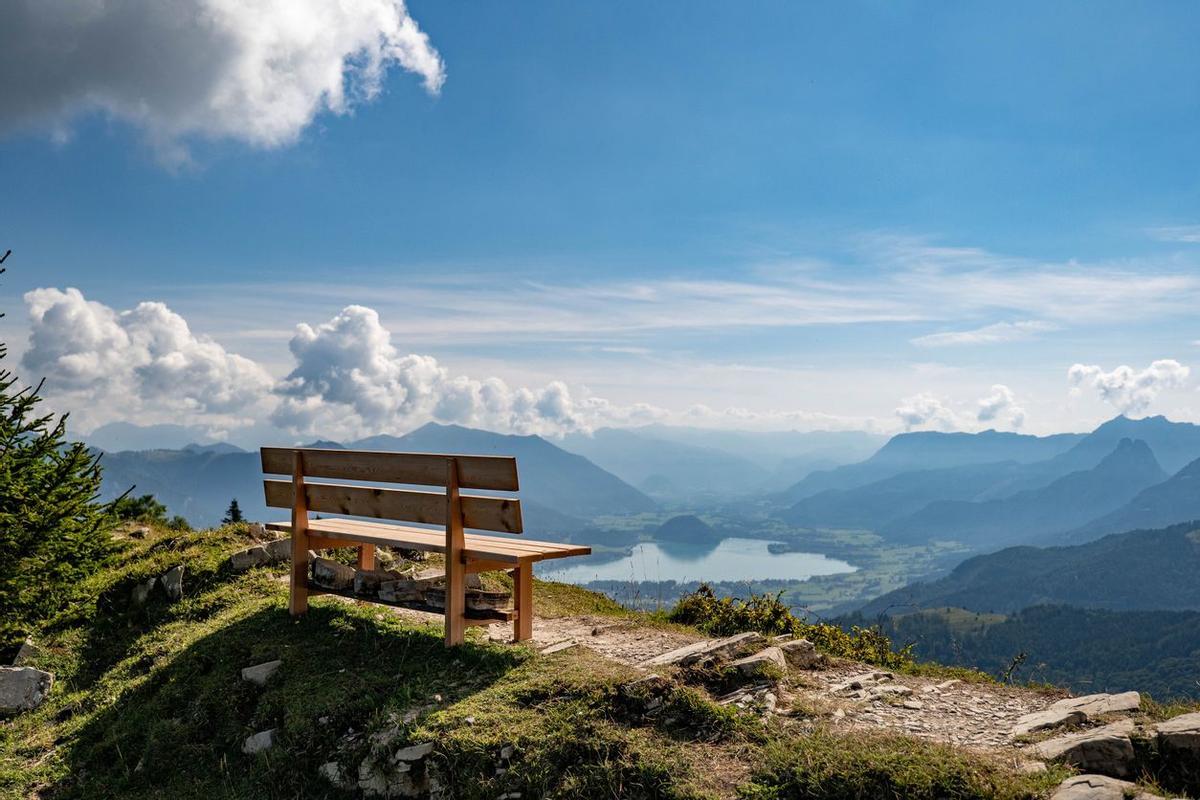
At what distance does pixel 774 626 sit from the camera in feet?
32.7

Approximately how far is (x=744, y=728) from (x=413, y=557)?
8.52 meters

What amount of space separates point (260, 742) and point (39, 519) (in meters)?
4.70

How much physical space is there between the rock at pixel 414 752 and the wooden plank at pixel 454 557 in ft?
5.90

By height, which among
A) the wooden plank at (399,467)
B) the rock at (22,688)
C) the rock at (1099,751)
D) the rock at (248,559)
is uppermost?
the wooden plank at (399,467)

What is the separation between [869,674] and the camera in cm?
746

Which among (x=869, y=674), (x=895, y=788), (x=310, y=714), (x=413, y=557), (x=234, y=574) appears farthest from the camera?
(x=413, y=557)

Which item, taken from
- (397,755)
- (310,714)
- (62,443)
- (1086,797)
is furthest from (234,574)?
(1086,797)

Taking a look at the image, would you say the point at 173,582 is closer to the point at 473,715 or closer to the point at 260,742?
the point at 260,742

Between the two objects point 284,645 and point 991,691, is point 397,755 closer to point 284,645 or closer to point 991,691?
point 284,645

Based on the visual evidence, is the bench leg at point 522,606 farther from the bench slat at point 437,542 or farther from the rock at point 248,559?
the rock at point 248,559

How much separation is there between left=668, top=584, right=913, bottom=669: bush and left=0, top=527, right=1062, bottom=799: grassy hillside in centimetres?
102

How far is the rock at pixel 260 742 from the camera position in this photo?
22.7ft

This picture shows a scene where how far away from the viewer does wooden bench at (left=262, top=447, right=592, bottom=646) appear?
24.9 feet

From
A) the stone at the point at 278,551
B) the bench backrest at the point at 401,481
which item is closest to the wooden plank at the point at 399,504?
the bench backrest at the point at 401,481
